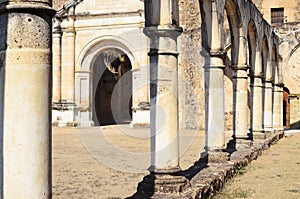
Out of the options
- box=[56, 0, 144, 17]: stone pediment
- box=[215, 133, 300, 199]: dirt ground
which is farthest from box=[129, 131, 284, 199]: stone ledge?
box=[56, 0, 144, 17]: stone pediment

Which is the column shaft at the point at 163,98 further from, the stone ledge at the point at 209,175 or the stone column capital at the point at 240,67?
the stone column capital at the point at 240,67

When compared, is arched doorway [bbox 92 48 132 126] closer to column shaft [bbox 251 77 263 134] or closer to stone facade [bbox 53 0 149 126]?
stone facade [bbox 53 0 149 126]

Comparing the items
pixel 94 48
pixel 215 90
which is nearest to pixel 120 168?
pixel 215 90

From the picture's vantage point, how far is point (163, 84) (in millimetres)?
5191

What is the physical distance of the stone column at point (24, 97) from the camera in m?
2.76

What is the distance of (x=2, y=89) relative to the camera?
279 centimetres

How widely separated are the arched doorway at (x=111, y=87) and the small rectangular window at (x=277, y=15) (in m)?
9.59

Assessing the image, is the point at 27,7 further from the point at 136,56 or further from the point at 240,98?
the point at 136,56

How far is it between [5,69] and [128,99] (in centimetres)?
2566

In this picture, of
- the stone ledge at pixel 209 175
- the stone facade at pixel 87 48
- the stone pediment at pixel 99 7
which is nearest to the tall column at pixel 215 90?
the stone ledge at pixel 209 175

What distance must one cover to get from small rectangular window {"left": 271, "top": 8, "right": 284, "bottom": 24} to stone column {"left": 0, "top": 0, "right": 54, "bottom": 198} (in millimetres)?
26739

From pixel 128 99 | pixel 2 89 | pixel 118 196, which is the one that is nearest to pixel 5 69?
pixel 2 89

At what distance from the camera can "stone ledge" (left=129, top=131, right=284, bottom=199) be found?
199 inches

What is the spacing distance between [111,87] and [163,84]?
2105 cm
